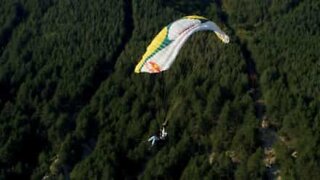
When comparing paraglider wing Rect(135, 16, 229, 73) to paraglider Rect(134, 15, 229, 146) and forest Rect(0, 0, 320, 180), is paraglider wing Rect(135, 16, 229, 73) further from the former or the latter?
forest Rect(0, 0, 320, 180)

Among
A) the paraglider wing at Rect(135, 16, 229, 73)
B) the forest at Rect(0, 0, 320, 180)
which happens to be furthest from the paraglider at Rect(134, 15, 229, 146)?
the forest at Rect(0, 0, 320, 180)

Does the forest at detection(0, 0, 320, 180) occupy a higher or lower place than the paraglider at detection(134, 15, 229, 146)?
lower

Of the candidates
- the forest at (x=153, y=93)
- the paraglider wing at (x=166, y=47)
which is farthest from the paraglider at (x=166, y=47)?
the forest at (x=153, y=93)

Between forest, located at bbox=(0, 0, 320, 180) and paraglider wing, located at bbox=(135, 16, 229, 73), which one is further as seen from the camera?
forest, located at bbox=(0, 0, 320, 180)

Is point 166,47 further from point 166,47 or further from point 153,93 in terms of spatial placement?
point 153,93

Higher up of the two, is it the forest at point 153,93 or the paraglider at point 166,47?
the paraglider at point 166,47

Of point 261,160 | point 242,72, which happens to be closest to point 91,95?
point 242,72

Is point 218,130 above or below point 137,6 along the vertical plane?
below

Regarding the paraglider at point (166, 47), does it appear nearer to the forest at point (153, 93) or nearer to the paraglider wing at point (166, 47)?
the paraglider wing at point (166, 47)

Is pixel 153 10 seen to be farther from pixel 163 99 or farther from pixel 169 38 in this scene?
pixel 169 38
